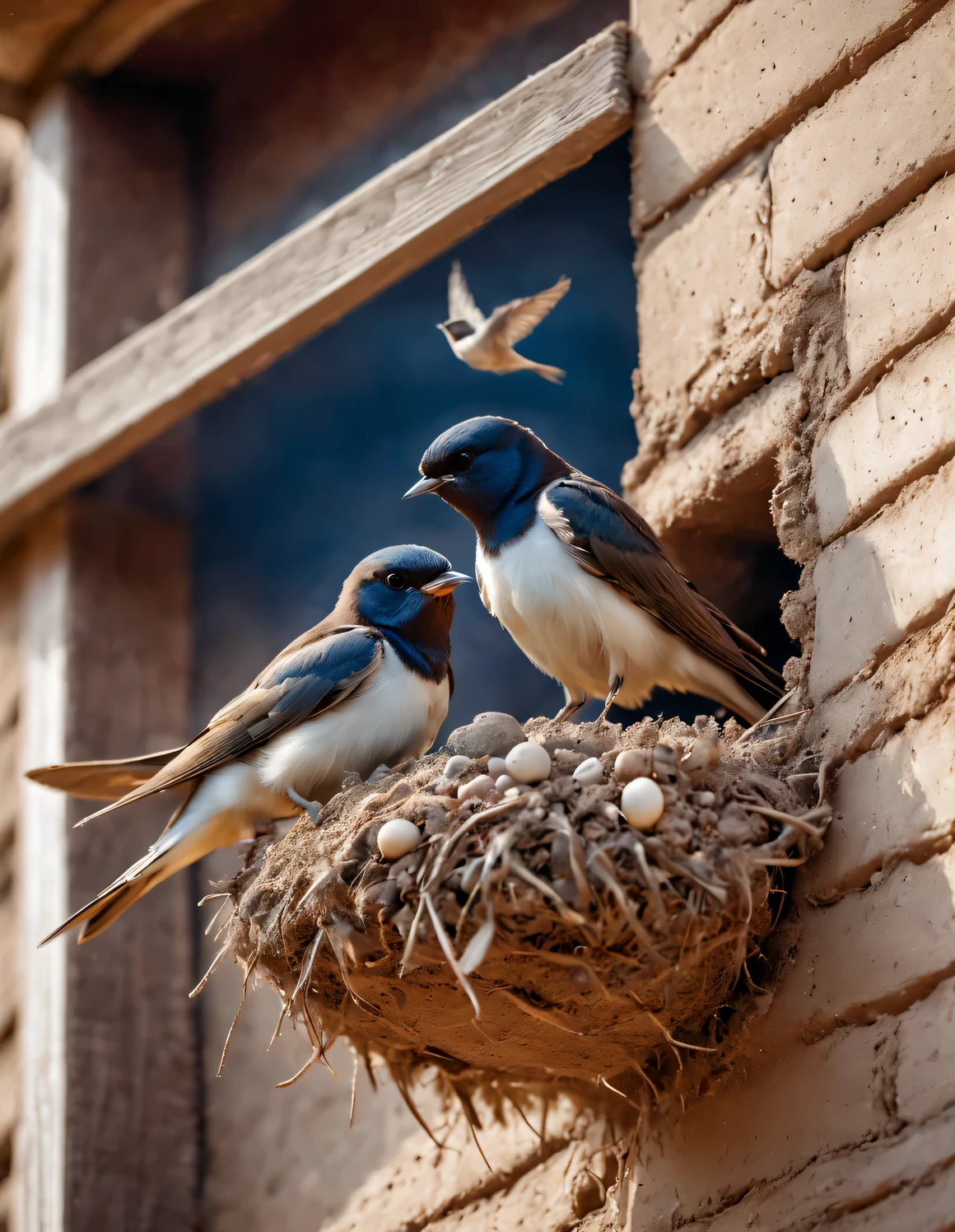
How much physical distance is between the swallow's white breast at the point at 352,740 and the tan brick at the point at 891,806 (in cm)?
97

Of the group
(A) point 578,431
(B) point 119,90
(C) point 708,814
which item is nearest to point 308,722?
(C) point 708,814

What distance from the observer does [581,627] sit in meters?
3.20

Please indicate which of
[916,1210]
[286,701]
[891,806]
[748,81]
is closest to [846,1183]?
[916,1210]

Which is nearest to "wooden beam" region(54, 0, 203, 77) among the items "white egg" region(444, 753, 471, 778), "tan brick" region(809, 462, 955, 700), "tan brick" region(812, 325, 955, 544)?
"tan brick" region(812, 325, 955, 544)

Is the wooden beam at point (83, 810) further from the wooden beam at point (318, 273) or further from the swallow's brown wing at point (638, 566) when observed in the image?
the swallow's brown wing at point (638, 566)

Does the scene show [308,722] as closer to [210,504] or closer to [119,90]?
[210,504]

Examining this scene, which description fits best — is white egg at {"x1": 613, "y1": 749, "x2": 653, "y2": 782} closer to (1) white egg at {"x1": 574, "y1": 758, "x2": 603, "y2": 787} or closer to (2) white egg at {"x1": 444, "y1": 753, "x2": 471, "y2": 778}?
(1) white egg at {"x1": 574, "y1": 758, "x2": 603, "y2": 787}

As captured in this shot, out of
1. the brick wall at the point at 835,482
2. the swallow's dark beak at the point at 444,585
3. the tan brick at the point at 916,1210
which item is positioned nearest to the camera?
the tan brick at the point at 916,1210

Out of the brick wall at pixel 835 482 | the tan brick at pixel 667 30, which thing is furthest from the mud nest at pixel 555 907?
the tan brick at pixel 667 30

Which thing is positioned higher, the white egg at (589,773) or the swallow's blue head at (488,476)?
the swallow's blue head at (488,476)

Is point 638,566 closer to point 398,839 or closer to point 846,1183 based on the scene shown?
point 398,839

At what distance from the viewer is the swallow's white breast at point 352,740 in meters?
→ 3.19

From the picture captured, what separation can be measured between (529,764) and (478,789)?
3.7 inches

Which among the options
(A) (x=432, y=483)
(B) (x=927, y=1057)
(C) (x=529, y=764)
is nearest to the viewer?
(B) (x=927, y=1057)
